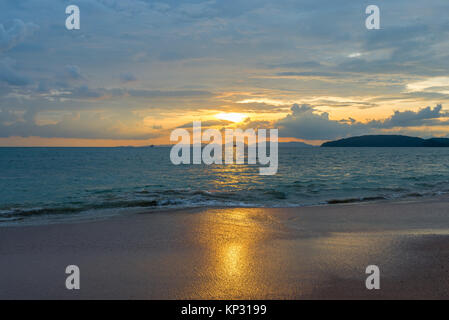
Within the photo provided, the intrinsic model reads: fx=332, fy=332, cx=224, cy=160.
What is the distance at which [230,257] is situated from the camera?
7031mm

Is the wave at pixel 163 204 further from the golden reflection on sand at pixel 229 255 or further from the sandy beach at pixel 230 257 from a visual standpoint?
the golden reflection on sand at pixel 229 255

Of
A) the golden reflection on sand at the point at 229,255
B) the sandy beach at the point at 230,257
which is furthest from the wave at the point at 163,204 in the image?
the golden reflection on sand at the point at 229,255

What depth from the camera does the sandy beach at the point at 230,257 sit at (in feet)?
17.5

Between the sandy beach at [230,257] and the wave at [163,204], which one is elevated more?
the sandy beach at [230,257]

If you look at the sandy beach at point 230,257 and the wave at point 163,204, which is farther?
the wave at point 163,204

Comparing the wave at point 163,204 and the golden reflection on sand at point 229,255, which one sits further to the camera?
the wave at point 163,204

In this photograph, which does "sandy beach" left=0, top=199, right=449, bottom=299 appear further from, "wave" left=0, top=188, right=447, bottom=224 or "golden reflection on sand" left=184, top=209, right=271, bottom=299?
"wave" left=0, top=188, right=447, bottom=224

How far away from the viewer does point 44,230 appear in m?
9.85

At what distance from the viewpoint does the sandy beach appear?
534 centimetres

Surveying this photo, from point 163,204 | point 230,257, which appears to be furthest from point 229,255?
point 163,204

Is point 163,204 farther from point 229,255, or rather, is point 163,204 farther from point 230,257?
point 230,257

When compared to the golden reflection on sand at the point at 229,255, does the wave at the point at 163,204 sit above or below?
below
